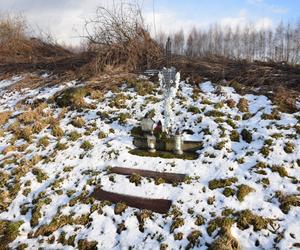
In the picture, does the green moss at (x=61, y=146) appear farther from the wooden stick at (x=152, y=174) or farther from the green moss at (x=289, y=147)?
the green moss at (x=289, y=147)

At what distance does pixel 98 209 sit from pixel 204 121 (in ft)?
11.5

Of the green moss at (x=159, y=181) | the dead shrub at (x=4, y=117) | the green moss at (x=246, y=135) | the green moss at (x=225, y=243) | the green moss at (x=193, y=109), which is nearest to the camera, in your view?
the green moss at (x=225, y=243)

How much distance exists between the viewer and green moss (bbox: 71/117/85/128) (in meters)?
8.28

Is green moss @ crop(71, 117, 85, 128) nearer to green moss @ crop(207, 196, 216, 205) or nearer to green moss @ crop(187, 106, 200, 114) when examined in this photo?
green moss @ crop(187, 106, 200, 114)

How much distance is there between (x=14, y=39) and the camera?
57.5 ft

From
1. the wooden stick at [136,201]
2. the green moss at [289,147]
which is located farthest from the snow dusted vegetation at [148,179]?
the wooden stick at [136,201]

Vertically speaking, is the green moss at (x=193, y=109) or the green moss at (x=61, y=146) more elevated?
the green moss at (x=193, y=109)

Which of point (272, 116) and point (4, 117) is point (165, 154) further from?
point (4, 117)

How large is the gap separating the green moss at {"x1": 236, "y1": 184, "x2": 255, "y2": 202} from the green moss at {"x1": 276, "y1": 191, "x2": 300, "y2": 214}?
498mm

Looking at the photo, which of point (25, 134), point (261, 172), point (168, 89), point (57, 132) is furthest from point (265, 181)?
point (25, 134)

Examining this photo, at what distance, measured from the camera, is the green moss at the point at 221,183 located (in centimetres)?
566

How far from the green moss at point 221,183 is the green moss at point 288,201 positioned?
858mm

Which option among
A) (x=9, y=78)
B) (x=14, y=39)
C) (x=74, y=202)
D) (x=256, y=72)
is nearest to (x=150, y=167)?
(x=74, y=202)

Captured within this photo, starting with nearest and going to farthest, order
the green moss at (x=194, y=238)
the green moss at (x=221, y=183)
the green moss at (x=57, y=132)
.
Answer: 1. the green moss at (x=194, y=238)
2. the green moss at (x=221, y=183)
3. the green moss at (x=57, y=132)
